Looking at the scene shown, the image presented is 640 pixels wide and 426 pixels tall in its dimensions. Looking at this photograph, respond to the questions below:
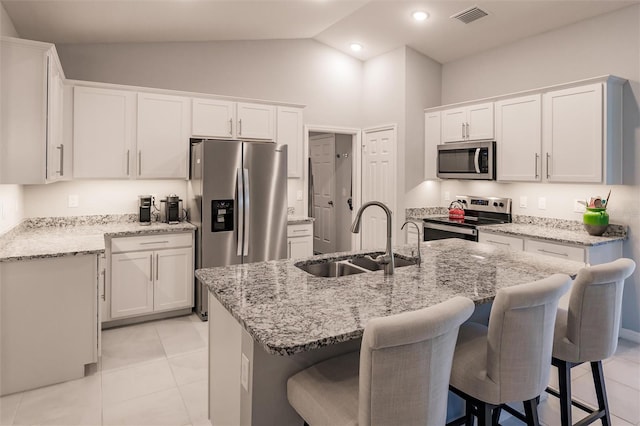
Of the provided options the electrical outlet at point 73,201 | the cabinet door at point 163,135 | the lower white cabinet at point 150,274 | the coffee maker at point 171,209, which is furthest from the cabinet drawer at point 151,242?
the electrical outlet at point 73,201

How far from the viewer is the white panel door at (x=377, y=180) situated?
5.15 m

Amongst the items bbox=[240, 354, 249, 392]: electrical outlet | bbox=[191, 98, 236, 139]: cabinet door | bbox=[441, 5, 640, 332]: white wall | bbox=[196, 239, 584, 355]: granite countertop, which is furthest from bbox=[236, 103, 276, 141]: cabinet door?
bbox=[240, 354, 249, 392]: electrical outlet

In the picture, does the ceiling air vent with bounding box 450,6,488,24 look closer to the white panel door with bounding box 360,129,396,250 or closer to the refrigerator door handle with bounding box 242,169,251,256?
the white panel door with bounding box 360,129,396,250

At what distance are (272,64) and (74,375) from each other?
3905 millimetres

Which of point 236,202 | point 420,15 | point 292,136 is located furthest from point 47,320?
point 420,15

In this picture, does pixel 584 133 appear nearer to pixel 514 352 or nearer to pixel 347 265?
pixel 347 265

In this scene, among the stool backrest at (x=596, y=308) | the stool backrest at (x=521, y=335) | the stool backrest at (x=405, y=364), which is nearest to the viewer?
the stool backrest at (x=405, y=364)

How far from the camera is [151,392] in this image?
260 cm

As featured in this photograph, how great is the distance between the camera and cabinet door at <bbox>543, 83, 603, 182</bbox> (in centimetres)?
344

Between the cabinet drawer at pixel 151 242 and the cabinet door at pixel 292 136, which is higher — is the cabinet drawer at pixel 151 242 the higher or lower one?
the lower one

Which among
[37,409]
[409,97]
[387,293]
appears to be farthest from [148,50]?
[387,293]

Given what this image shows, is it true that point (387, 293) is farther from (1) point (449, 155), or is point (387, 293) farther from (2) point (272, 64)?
(2) point (272, 64)

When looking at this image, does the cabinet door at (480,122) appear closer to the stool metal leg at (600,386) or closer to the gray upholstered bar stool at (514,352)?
the stool metal leg at (600,386)

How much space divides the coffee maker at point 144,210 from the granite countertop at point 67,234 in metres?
0.07
